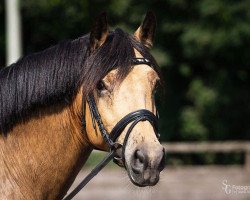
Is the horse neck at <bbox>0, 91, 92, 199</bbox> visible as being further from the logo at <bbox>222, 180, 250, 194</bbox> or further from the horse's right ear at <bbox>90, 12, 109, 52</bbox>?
the logo at <bbox>222, 180, 250, 194</bbox>

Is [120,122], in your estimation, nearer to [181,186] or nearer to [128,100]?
[128,100]

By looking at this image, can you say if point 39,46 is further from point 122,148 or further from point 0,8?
point 122,148

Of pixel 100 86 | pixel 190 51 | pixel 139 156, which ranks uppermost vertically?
pixel 100 86

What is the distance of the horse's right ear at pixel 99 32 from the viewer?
394 cm

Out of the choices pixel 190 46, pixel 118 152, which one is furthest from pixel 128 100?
pixel 190 46

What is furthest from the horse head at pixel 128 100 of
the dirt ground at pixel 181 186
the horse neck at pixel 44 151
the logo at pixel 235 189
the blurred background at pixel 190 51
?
the blurred background at pixel 190 51

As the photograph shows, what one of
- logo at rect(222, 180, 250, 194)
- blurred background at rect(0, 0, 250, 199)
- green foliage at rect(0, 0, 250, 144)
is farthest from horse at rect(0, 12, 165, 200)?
green foliage at rect(0, 0, 250, 144)

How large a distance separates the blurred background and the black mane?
10373mm

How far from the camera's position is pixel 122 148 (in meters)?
3.72

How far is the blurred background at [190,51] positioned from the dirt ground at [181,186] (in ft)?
9.59

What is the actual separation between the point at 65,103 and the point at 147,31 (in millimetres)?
725

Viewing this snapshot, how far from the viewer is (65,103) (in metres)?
3.96

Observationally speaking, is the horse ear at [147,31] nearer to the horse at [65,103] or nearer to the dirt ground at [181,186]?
the horse at [65,103]

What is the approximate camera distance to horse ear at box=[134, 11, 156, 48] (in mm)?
4168
